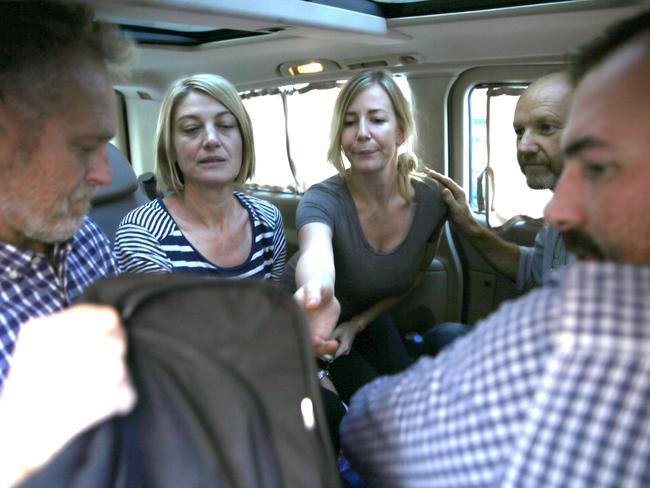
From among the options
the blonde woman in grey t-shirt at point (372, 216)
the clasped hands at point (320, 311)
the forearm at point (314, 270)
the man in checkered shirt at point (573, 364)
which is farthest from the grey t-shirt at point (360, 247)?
the man in checkered shirt at point (573, 364)

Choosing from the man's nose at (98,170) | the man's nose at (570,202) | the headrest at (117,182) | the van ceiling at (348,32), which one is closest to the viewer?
the man's nose at (570,202)

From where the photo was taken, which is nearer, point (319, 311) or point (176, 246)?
point (319, 311)

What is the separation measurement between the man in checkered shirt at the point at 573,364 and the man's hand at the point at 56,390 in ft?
1.26

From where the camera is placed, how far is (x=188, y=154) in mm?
1958

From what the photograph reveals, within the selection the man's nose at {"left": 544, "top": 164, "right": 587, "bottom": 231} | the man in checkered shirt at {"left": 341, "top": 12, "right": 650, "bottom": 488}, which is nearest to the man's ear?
the man in checkered shirt at {"left": 341, "top": 12, "right": 650, "bottom": 488}

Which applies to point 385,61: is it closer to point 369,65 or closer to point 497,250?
point 369,65

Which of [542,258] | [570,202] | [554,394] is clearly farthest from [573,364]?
[542,258]

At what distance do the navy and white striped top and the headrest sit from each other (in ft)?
2.13

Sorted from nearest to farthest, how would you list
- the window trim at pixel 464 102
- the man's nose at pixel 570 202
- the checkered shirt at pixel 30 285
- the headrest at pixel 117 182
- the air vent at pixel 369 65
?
the man's nose at pixel 570 202
the checkered shirt at pixel 30 285
the window trim at pixel 464 102
the headrest at pixel 117 182
the air vent at pixel 369 65

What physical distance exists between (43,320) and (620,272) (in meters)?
0.68

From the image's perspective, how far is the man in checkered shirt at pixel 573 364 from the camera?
22.4 inches

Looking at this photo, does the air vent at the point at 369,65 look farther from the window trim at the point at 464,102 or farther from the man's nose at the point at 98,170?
the man's nose at the point at 98,170

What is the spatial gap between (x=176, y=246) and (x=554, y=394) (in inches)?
58.9

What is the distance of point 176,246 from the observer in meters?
1.86
